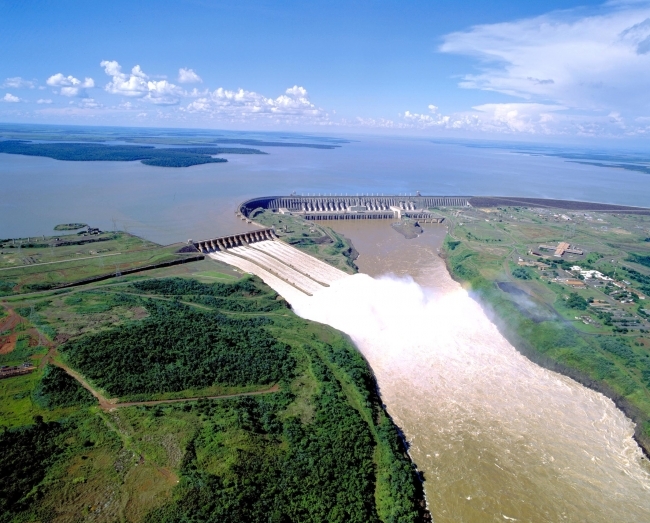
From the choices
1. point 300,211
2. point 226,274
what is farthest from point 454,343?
point 300,211

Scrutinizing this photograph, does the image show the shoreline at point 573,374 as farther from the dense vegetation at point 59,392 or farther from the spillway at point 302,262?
the dense vegetation at point 59,392

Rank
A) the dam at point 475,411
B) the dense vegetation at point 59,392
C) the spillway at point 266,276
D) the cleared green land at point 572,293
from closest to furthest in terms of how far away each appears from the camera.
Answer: the dam at point 475,411
the dense vegetation at point 59,392
the cleared green land at point 572,293
the spillway at point 266,276

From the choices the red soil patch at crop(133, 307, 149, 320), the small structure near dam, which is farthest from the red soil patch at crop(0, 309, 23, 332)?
the small structure near dam

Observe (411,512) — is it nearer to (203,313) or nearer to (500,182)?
(203,313)

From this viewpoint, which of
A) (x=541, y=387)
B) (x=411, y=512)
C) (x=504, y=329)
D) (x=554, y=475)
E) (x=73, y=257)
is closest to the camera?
(x=411, y=512)

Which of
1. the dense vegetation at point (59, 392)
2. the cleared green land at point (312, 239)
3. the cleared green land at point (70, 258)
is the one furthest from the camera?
the cleared green land at point (312, 239)

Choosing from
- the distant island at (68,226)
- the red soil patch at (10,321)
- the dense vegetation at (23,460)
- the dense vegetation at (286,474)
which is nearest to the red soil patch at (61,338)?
the red soil patch at (10,321)

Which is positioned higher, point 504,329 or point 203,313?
point 203,313
